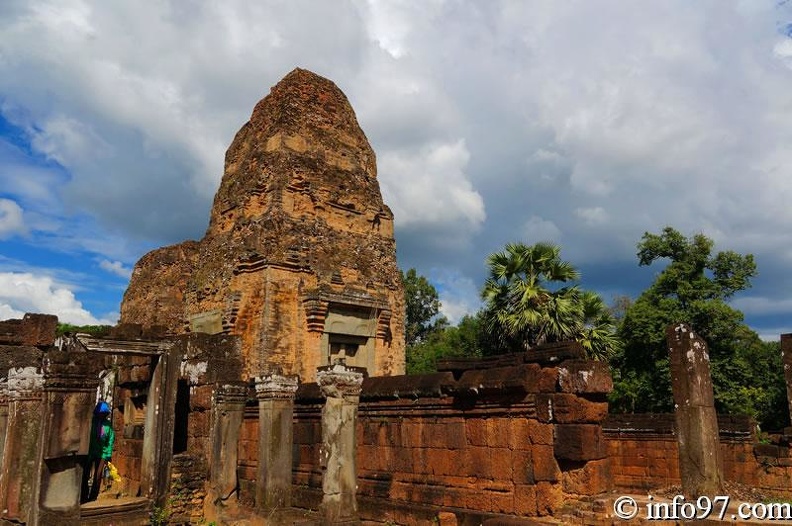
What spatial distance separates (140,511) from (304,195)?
8.04 meters

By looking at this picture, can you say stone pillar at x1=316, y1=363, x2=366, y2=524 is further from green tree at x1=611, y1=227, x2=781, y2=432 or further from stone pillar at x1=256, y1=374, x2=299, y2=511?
green tree at x1=611, y1=227, x2=781, y2=432

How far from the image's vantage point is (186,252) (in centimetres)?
2069

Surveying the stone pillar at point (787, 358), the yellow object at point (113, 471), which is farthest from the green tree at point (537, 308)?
the yellow object at point (113, 471)

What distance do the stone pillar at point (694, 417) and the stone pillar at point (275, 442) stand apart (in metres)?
5.61

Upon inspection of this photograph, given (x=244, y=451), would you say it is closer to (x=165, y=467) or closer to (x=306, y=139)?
(x=165, y=467)

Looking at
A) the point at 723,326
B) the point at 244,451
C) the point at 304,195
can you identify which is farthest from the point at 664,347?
the point at 244,451

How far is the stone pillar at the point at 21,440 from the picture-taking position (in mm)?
8266

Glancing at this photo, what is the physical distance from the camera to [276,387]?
355 inches

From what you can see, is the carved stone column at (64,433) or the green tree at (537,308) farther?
the green tree at (537,308)

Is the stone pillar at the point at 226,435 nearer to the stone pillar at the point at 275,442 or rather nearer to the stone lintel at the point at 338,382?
the stone pillar at the point at 275,442

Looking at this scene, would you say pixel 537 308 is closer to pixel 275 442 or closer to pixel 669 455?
pixel 669 455

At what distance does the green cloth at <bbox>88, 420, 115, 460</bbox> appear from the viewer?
398 inches

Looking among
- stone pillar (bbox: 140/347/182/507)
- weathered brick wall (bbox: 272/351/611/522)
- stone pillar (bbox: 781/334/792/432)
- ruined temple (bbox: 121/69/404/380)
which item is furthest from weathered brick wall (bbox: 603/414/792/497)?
stone pillar (bbox: 140/347/182/507)

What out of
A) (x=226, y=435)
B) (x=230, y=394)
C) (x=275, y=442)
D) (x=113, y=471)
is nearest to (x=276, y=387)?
(x=275, y=442)
